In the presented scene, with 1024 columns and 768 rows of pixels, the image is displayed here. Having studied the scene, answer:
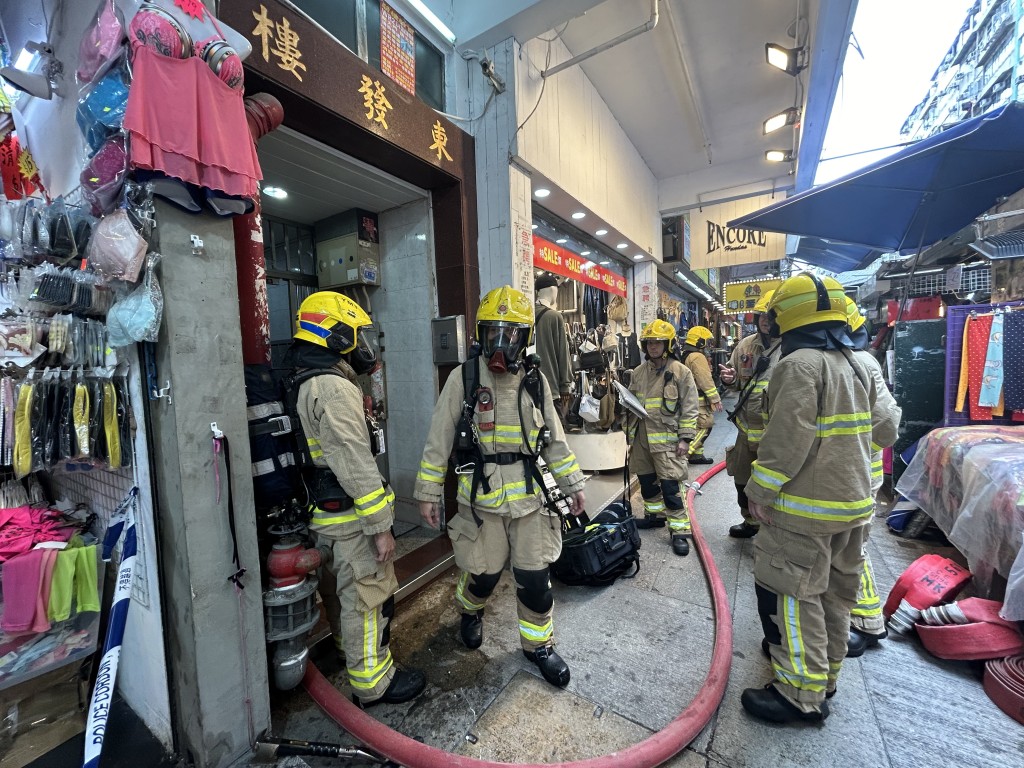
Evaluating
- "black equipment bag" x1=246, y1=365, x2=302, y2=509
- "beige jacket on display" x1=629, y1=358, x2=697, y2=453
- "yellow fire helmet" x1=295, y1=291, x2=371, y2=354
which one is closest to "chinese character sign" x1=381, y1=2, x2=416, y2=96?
"yellow fire helmet" x1=295, y1=291, x2=371, y2=354

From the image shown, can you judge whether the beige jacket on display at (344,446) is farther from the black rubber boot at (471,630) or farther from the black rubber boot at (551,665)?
the black rubber boot at (551,665)

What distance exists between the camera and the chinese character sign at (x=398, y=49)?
3.38 meters

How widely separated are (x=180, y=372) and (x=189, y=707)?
152 cm

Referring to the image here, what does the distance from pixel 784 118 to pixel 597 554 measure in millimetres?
6830

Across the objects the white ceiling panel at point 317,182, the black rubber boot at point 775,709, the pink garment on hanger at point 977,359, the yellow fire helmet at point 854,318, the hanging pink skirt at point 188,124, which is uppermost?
the white ceiling panel at point 317,182

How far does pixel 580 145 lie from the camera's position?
17.6ft

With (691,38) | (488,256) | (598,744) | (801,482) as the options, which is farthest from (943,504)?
(691,38)

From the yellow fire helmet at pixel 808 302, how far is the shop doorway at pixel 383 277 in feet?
9.70

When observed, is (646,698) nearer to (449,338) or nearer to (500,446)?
(500,446)

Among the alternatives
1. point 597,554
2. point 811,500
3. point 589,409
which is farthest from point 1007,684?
point 589,409

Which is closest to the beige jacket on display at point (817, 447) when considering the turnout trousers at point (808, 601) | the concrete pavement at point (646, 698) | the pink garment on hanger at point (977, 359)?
the turnout trousers at point (808, 601)

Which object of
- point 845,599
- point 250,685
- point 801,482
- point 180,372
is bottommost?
point 250,685

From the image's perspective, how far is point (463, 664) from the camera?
255cm

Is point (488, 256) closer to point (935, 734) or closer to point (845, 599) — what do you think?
point (845, 599)
